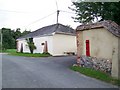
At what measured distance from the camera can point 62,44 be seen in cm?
3284

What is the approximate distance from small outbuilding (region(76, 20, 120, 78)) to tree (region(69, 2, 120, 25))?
1.97 meters

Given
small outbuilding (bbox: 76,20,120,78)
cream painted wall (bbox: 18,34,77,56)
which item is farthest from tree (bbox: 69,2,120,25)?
cream painted wall (bbox: 18,34,77,56)

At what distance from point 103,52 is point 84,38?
2.80 meters

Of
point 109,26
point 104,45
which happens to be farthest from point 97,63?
point 109,26

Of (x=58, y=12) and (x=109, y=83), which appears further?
(x=58, y=12)

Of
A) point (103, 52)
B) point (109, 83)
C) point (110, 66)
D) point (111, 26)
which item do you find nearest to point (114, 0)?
point (111, 26)

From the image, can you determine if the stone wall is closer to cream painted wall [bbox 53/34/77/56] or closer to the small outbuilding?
the small outbuilding

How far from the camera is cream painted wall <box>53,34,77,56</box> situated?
32.0 meters

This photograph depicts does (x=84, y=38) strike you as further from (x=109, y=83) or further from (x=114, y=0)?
(x=109, y=83)

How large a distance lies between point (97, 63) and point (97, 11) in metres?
4.90

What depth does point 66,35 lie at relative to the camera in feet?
110

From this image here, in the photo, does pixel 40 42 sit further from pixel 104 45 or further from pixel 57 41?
pixel 104 45

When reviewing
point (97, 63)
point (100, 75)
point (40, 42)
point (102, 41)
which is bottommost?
point (100, 75)

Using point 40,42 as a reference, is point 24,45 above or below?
below
